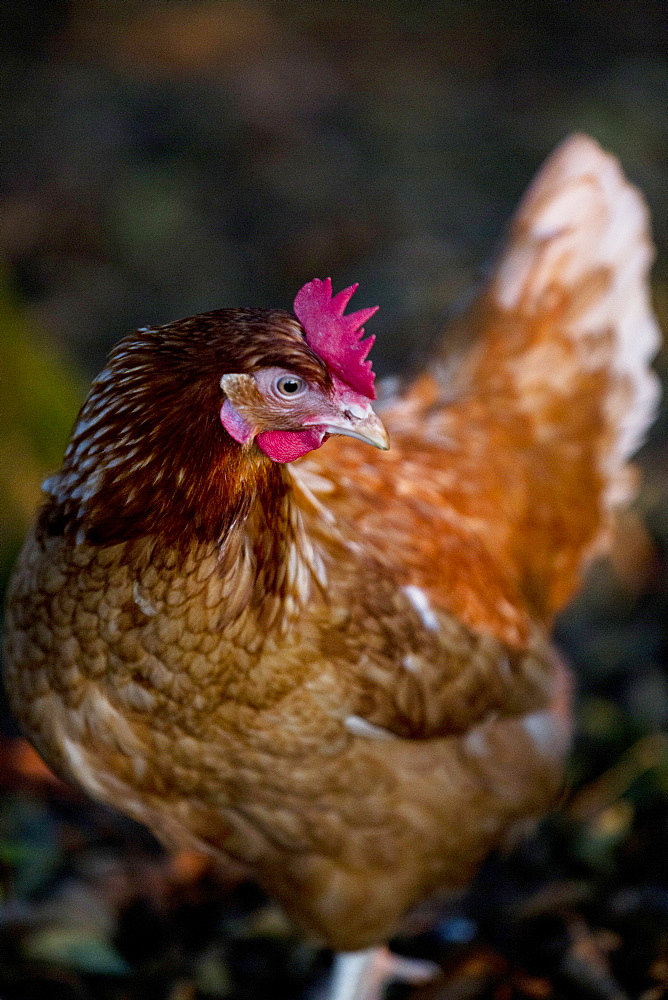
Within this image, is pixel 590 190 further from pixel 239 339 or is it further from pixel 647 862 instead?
pixel 647 862

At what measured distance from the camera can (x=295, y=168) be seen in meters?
5.32

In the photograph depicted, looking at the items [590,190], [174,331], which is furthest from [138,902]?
[590,190]

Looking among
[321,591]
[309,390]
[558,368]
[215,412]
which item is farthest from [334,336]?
[558,368]

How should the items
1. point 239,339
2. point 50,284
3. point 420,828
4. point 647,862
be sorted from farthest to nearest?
point 50,284
point 647,862
point 420,828
point 239,339

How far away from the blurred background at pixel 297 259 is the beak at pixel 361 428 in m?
1.51

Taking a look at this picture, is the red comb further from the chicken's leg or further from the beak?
the chicken's leg

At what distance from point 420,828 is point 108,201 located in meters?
4.02

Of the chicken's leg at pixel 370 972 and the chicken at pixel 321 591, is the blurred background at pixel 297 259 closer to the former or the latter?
the chicken's leg at pixel 370 972

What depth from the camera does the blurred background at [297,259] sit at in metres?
2.46

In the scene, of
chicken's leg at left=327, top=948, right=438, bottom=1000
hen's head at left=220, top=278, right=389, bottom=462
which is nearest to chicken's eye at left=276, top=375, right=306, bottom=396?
hen's head at left=220, top=278, right=389, bottom=462

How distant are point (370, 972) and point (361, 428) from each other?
1.59 m

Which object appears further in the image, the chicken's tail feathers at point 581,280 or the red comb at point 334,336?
the chicken's tail feathers at point 581,280

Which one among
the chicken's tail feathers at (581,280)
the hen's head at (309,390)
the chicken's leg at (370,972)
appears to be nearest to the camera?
the hen's head at (309,390)

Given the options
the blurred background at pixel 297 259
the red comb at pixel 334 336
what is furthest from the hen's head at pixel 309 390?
the blurred background at pixel 297 259
